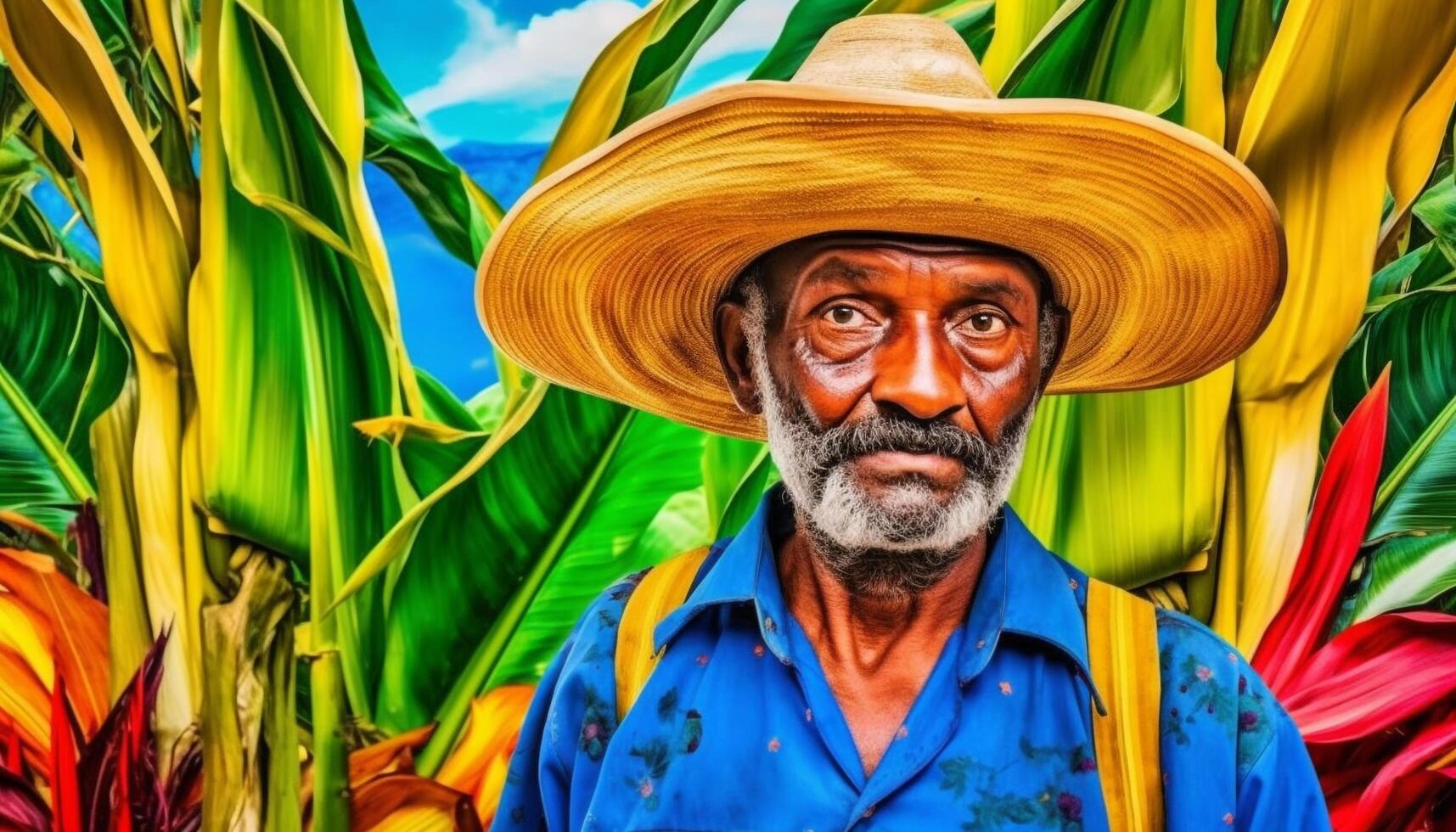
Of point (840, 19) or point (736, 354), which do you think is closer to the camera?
point (736, 354)

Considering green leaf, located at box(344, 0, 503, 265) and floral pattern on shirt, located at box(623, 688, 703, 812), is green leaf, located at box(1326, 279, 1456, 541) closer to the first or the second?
floral pattern on shirt, located at box(623, 688, 703, 812)

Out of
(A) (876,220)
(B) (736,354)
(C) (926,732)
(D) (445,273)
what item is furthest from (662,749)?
(D) (445,273)

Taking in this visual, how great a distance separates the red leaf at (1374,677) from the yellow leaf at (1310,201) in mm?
122

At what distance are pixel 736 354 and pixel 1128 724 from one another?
25.3 inches

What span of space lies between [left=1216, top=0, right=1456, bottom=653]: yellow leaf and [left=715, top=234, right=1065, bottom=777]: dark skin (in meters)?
0.86

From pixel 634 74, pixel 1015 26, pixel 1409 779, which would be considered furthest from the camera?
pixel 634 74

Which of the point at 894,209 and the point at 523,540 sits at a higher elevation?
the point at 894,209

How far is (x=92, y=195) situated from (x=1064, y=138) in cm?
183

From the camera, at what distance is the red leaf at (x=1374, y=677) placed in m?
2.22

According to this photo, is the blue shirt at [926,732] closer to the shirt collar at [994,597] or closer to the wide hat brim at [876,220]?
the shirt collar at [994,597]

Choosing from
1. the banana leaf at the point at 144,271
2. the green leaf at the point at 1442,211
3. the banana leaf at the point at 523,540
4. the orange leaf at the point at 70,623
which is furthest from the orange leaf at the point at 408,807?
the green leaf at the point at 1442,211

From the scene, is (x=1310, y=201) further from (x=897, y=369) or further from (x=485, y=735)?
(x=485, y=735)

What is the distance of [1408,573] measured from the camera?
2.24 meters

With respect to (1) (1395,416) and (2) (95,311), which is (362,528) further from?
(1) (1395,416)
